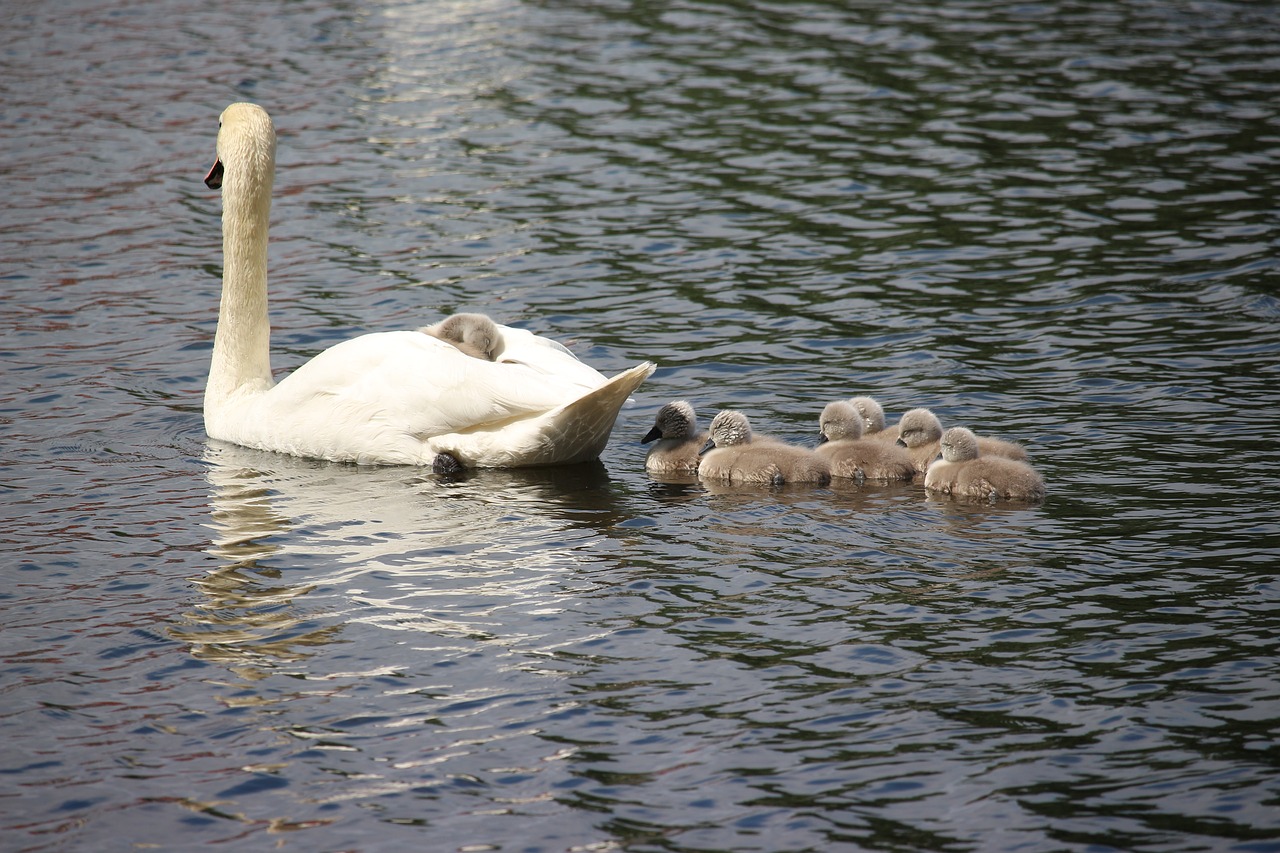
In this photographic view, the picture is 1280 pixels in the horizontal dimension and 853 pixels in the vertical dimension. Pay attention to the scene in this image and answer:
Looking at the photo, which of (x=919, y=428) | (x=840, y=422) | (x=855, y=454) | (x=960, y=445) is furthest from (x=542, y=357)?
(x=960, y=445)

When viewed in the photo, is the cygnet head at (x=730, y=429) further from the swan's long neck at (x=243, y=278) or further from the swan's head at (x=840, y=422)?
the swan's long neck at (x=243, y=278)

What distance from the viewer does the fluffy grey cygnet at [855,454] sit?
353 inches

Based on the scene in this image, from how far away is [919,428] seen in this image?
362 inches

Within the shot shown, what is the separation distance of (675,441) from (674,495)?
0.59m

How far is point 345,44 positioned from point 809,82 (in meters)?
7.28

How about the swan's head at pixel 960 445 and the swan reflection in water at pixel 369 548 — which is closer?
the swan reflection in water at pixel 369 548

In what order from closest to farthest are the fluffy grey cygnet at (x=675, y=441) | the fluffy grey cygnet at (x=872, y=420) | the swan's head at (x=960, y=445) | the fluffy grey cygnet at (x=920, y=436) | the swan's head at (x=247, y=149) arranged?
the swan's head at (x=960, y=445), the fluffy grey cygnet at (x=920, y=436), the fluffy grey cygnet at (x=675, y=441), the fluffy grey cygnet at (x=872, y=420), the swan's head at (x=247, y=149)

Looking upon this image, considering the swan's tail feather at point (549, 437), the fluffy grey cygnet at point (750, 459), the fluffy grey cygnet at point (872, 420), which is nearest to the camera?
the swan's tail feather at point (549, 437)

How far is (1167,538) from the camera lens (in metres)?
7.82

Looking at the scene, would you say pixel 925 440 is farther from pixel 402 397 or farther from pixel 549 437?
pixel 402 397

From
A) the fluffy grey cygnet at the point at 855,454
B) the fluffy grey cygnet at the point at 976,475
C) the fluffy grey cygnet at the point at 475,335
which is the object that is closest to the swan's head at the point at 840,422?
the fluffy grey cygnet at the point at 855,454

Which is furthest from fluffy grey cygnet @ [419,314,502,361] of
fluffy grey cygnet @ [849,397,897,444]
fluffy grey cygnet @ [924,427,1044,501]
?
fluffy grey cygnet @ [924,427,1044,501]

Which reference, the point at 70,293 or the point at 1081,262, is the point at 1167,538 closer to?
the point at 1081,262

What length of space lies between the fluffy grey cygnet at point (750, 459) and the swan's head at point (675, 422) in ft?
0.71
